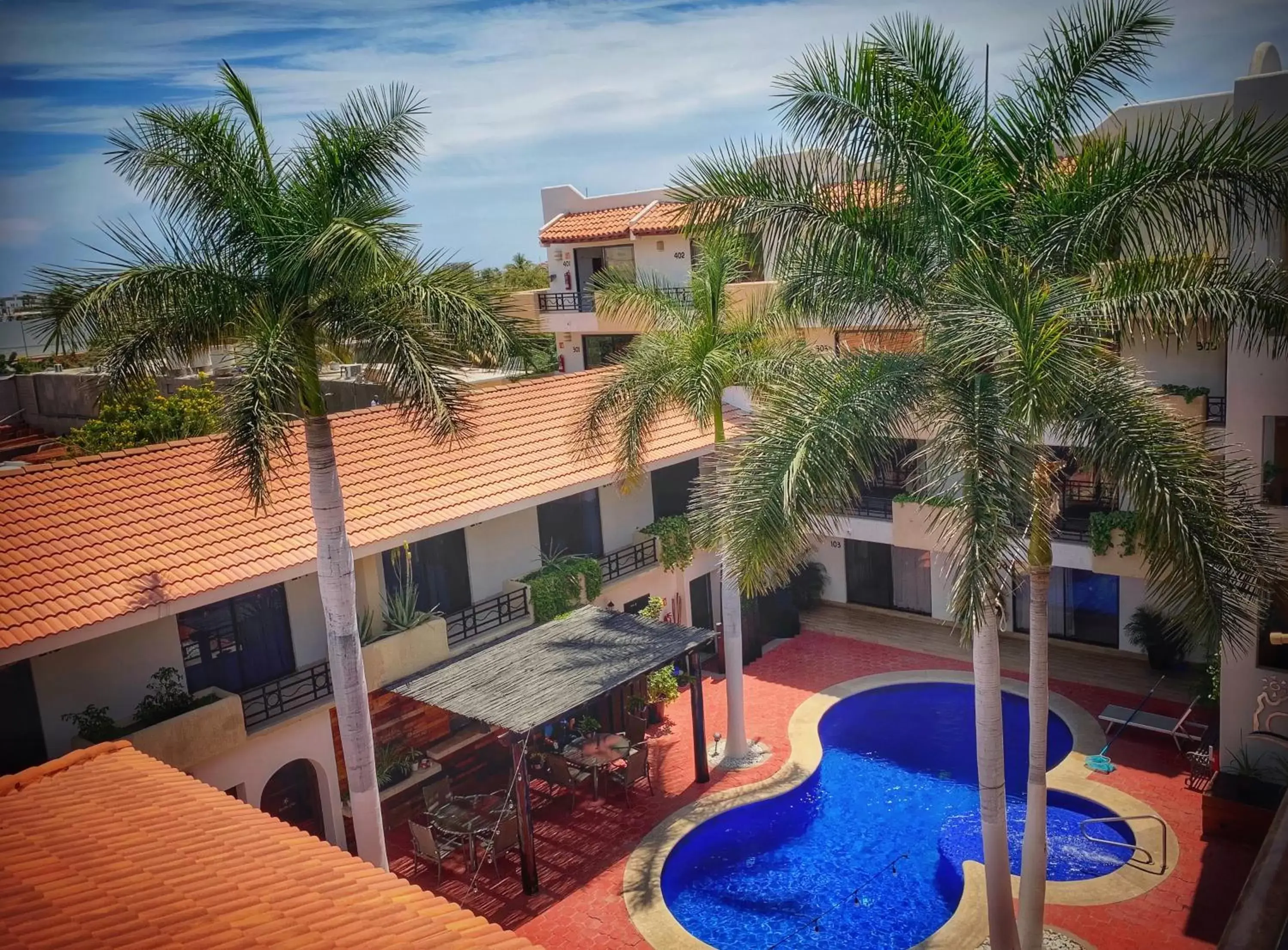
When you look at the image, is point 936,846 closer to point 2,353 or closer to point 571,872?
point 571,872

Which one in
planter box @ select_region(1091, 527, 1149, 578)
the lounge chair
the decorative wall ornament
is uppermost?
planter box @ select_region(1091, 527, 1149, 578)

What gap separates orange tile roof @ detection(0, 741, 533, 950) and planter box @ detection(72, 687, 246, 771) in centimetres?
194

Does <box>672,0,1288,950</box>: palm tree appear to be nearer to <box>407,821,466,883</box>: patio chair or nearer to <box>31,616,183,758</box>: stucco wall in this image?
<box>407,821,466,883</box>: patio chair

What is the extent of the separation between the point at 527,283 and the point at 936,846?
40382 millimetres

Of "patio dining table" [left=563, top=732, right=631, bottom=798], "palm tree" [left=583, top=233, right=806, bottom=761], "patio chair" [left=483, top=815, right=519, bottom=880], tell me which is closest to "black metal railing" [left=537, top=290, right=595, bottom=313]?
"palm tree" [left=583, top=233, right=806, bottom=761]

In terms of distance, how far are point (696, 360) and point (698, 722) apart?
6.93 meters

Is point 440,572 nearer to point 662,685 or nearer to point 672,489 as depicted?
point 662,685

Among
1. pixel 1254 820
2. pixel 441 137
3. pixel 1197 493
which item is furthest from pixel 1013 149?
pixel 1254 820

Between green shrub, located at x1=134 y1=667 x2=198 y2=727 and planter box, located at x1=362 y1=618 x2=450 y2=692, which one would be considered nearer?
green shrub, located at x1=134 y1=667 x2=198 y2=727

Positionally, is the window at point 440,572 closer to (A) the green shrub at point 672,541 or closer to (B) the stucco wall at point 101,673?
(B) the stucco wall at point 101,673

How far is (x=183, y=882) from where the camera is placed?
9.16 meters

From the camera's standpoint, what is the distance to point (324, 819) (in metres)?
17.6

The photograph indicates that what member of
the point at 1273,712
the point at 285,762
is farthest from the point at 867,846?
the point at 285,762

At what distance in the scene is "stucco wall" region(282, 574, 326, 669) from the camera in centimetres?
1752
